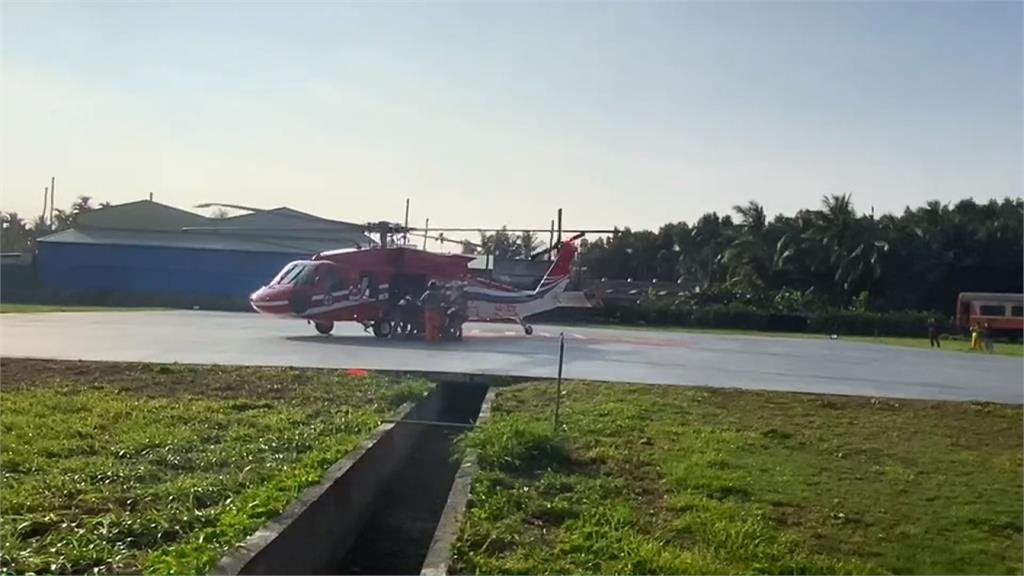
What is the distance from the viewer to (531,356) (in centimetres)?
1639

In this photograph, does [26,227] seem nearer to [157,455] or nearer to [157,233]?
[157,233]

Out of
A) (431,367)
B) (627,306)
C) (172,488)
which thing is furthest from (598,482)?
(627,306)

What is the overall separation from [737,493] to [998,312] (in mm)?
40437

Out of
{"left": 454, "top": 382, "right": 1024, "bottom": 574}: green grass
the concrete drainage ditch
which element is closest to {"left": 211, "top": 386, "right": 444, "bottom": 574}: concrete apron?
the concrete drainage ditch

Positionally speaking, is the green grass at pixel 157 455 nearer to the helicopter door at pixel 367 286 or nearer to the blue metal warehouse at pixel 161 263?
the helicopter door at pixel 367 286

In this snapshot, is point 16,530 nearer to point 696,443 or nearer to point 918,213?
point 696,443

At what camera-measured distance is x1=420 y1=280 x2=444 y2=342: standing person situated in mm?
19938

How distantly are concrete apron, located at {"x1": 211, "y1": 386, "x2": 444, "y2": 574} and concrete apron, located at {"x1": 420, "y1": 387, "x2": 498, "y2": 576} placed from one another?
62 centimetres

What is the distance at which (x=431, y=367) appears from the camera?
13.1 metres

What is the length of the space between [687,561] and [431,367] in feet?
28.5

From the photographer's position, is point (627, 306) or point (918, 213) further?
point (918, 213)

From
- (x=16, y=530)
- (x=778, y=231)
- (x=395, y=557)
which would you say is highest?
(x=778, y=231)

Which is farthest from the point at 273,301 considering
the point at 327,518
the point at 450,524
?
the point at 450,524

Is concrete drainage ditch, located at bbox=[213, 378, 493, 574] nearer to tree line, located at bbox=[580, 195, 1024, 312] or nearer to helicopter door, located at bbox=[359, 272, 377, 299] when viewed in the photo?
helicopter door, located at bbox=[359, 272, 377, 299]
